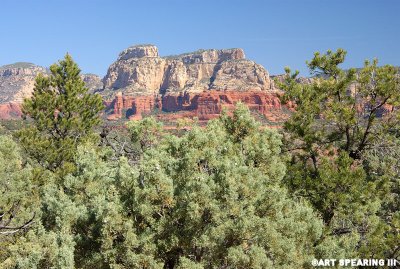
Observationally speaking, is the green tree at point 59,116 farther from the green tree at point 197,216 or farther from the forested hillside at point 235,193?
the green tree at point 197,216

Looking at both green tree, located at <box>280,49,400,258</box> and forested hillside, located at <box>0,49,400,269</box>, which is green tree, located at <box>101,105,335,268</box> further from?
green tree, located at <box>280,49,400,258</box>

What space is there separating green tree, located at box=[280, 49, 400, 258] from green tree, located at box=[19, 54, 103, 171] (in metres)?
16.9

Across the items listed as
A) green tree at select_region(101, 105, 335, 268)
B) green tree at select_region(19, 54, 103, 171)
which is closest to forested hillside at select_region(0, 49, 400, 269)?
green tree at select_region(101, 105, 335, 268)

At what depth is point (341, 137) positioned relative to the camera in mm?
17859

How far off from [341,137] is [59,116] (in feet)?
70.8

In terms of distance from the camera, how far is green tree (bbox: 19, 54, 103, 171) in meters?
29.3

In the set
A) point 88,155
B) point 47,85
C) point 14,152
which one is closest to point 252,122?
point 88,155

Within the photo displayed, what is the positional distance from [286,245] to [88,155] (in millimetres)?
7189

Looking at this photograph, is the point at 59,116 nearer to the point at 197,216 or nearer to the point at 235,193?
the point at 197,216

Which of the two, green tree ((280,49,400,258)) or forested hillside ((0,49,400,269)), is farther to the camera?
green tree ((280,49,400,258))

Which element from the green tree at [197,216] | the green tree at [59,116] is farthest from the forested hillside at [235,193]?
the green tree at [59,116]

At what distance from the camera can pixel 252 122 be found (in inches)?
531

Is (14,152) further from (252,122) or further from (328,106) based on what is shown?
(328,106)

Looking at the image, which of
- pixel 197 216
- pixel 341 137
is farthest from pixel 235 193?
pixel 341 137
